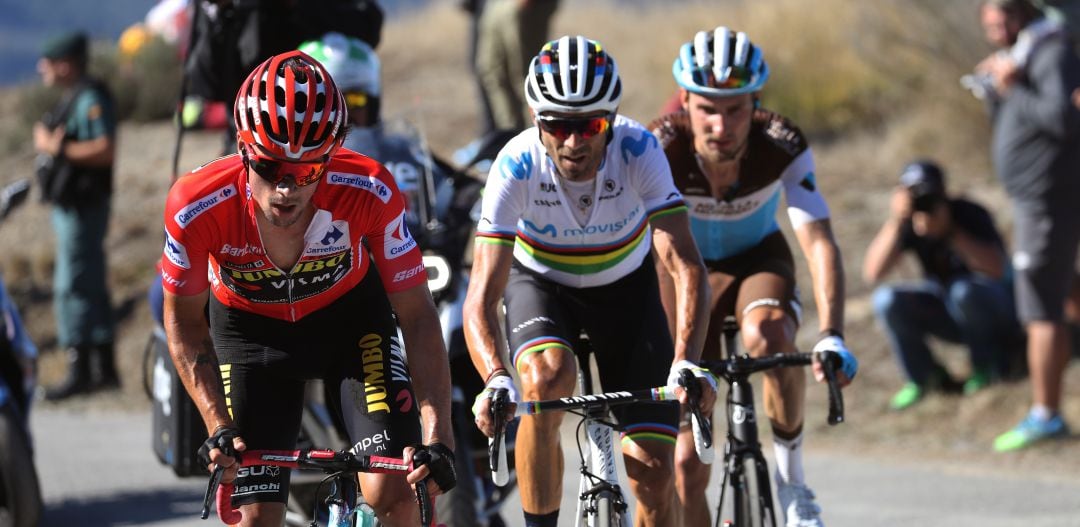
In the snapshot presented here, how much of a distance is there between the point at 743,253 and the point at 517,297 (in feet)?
4.74

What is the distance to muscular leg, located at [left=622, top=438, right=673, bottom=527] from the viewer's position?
5801 mm

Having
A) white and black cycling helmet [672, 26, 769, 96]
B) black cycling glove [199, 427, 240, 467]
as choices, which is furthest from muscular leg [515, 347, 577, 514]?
white and black cycling helmet [672, 26, 769, 96]

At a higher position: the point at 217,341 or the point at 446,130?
the point at 446,130

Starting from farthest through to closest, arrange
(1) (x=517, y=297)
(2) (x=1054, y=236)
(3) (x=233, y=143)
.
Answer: (2) (x=1054, y=236), (3) (x=233, y=143), (1) (x=517, y=297)

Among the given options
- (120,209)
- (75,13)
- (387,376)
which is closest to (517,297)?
(387,376)

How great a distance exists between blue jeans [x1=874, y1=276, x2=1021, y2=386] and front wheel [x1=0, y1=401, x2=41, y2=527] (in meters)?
5.85

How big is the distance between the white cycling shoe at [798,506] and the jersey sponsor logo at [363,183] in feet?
7.84

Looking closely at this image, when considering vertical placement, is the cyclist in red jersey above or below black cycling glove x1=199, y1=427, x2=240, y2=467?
above

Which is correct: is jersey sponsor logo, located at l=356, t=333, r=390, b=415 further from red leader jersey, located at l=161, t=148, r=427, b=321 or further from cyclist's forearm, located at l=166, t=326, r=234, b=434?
cyclist's forearm, located at l=166, t=326, r=234, b=434

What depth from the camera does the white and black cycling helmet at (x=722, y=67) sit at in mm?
6648

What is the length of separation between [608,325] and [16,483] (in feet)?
10.3

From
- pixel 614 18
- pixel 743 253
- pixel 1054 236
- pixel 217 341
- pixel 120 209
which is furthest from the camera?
pixel 614 18

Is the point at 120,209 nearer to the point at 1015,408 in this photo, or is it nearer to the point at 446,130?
the point at 446,130

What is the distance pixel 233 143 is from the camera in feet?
26.5
